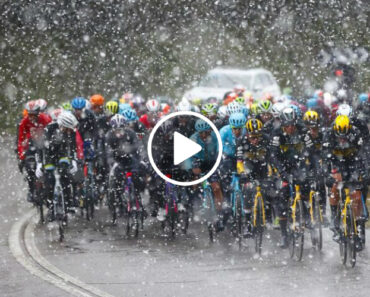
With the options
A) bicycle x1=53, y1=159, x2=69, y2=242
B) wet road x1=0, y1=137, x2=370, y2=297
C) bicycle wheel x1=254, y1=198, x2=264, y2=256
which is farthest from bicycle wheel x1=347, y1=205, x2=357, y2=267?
bicycle x1=53, y1=159, x2=69, y2=242

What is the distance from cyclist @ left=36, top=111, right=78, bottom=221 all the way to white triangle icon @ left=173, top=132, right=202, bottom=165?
148 centimetres

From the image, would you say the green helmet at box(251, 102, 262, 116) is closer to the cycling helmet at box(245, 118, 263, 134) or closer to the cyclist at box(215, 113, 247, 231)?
the cyclist at box(215, 113, 247, 231)

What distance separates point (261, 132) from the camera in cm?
1283

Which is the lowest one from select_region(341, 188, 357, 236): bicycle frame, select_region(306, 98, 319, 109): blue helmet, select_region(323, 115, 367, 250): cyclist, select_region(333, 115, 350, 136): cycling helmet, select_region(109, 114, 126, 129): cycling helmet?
select_region(341, 188, 357, 236): bicycle frame

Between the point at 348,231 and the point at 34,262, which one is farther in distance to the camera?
the point at 34,262

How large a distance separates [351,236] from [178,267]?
2.10 metres

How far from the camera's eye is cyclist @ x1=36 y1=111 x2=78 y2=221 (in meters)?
14.0

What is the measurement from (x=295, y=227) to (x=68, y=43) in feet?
84.0

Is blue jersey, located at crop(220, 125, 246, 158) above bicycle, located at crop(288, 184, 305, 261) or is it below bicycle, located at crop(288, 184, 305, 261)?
above

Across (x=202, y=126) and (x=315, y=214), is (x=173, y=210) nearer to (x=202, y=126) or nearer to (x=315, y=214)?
(x=202, y=126)

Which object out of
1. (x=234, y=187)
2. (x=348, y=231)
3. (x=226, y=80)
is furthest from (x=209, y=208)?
(x=226, y=80)

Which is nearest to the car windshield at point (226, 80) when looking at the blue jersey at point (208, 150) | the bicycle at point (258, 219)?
the blue jersey at point (208, 150)

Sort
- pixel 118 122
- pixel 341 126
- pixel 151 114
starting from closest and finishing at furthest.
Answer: pixel 341 126, pixel 118 122, pixel 151 114

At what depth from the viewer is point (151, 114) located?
17.2m
